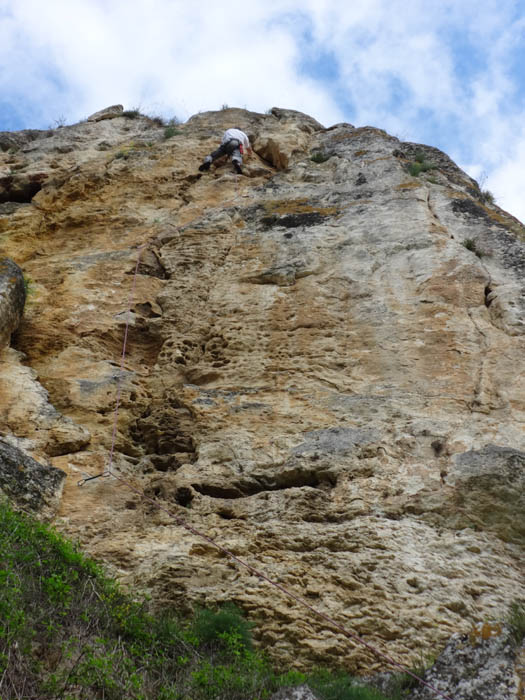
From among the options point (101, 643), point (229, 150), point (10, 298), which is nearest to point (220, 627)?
point (101, 643)

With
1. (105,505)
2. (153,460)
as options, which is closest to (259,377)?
(153,460)

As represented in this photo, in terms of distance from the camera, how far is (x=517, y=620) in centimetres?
483

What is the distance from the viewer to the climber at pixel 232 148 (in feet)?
37.8

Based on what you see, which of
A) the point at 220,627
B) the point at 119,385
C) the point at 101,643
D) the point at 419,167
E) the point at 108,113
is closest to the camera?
the point at 101,643

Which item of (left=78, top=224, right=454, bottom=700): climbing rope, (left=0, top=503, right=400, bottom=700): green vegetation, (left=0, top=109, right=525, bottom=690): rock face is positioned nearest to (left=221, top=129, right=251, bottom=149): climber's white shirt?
(left=0, top=109, right=525, bottom=690): rock face

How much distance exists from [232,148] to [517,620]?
8.83m

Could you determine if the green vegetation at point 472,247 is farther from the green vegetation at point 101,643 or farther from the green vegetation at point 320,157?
the green vegetation at point 101,643

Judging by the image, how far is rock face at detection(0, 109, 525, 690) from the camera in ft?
17.7

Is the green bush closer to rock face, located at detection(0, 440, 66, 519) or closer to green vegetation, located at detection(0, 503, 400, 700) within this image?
green vegetation, located at detection(0, 503, 400, 700)

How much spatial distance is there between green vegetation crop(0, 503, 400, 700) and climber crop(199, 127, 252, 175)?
24.4 feet

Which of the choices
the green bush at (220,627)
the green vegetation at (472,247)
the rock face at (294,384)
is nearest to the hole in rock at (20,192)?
the rock face at (294,384)

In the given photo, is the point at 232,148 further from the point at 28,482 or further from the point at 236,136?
the point at 28,482

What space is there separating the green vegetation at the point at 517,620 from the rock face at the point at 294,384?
0.26ft

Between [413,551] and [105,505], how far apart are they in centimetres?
257
